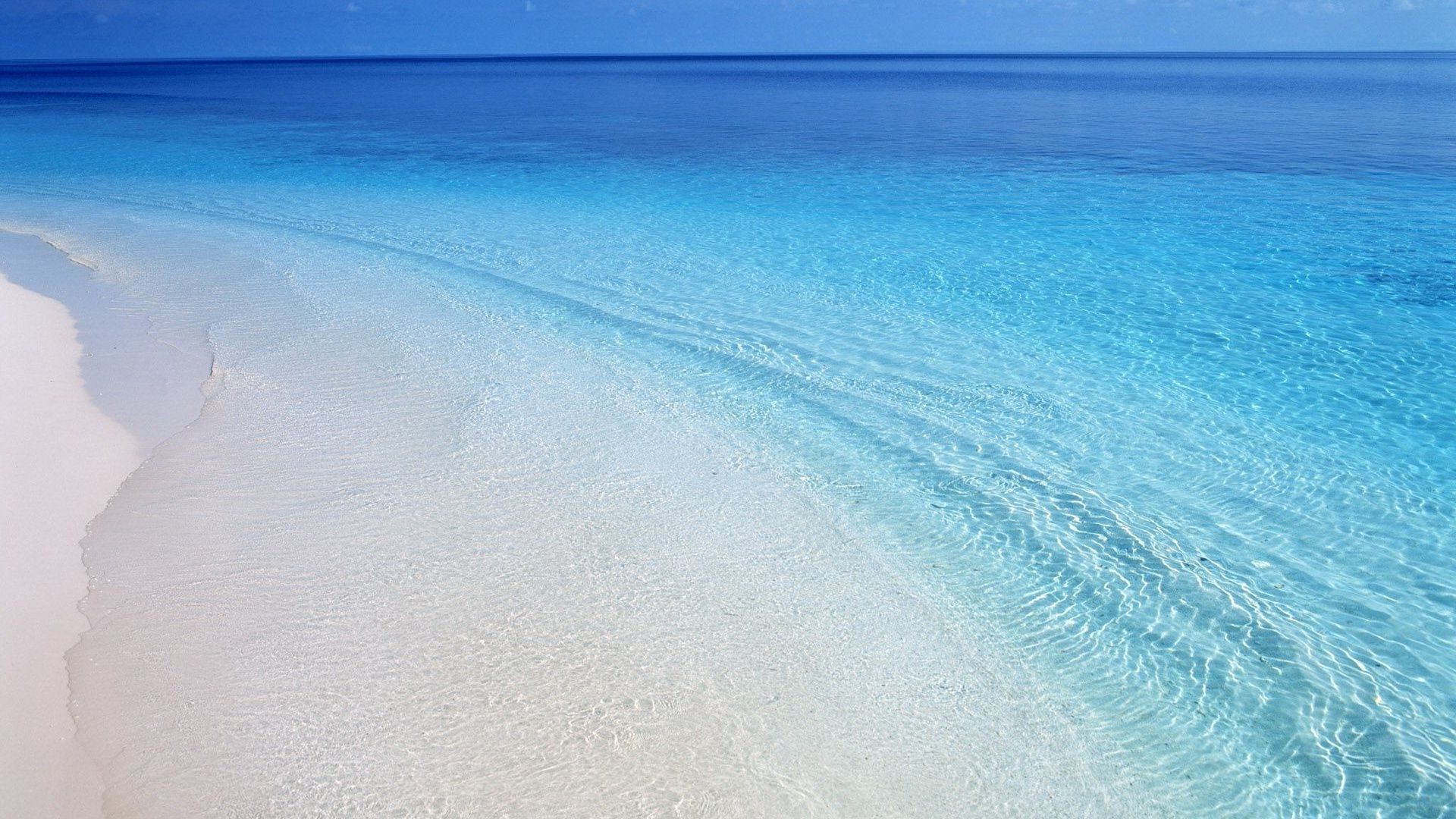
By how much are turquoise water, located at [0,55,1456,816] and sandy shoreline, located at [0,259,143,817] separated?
1.33 meters

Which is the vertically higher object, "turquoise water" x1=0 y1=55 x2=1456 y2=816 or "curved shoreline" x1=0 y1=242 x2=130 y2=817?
"curved shoreline" x1=0 y1=242 x2=130 y2=817

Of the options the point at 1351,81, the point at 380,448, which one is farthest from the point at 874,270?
the point at 1351,81

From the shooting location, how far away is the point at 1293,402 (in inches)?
244

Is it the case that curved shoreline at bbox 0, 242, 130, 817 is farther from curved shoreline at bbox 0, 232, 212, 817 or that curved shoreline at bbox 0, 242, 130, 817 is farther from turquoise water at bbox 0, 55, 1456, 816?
turquoise water at bbox 0, 55, 1456, 816

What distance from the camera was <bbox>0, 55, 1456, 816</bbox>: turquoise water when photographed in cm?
368

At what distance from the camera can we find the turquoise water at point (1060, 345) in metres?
3.68

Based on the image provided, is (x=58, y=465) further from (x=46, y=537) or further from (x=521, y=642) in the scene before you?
(x=521, y=642)

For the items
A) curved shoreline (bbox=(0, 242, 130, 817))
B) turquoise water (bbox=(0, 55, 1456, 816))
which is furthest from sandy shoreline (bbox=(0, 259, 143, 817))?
turquoise water (bbox=(0, 55, 1456, 816))

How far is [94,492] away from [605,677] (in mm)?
3047

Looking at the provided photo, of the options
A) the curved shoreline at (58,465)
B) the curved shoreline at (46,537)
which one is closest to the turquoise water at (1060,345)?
the curved shoreline at (58,465)

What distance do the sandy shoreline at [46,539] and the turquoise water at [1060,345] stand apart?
1331 millimetres

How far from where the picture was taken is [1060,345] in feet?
24.2

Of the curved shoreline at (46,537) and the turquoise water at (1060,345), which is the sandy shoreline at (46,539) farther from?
the turquoise water at (1060,345)

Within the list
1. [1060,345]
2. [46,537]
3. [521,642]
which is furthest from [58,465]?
[1060,345]
